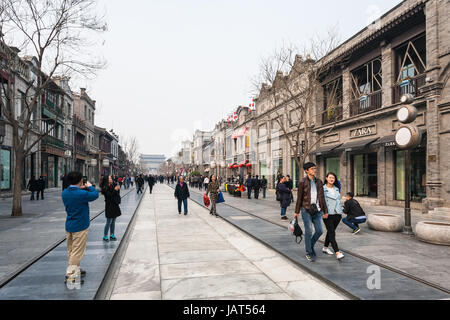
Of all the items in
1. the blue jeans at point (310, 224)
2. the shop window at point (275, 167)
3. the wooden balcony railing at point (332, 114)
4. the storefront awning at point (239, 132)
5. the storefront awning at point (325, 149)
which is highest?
the storefront awning at point (239, 132)

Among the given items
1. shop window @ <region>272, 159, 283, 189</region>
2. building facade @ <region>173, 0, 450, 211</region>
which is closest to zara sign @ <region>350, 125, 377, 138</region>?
building facade @ <region>173, 0, 450, 211</region>

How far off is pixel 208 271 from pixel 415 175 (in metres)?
13.1

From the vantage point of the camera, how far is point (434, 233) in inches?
288

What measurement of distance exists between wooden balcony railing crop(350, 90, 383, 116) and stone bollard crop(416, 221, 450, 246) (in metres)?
11.0

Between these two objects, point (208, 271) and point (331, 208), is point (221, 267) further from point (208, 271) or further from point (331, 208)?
point (331, 208)

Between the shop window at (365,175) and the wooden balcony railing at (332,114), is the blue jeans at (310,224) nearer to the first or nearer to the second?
the shop window at (365,175)

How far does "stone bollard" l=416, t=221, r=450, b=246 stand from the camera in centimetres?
719

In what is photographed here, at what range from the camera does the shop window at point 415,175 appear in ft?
47.0

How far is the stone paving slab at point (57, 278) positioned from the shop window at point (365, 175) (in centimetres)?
1492

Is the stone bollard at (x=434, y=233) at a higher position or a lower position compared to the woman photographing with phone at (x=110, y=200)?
lower

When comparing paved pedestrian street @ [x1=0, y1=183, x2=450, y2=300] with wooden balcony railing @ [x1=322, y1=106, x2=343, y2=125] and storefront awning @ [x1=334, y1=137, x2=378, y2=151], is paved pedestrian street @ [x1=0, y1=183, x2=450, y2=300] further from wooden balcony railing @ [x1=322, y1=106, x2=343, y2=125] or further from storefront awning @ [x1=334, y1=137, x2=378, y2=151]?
wooden balcony railing @ [x1=322, y1=106, x2=343, y2=125]

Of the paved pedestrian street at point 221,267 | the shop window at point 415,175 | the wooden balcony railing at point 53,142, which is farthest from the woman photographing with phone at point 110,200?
the wooden balcony railing at point 53,142

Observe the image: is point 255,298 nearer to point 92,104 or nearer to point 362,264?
point 362,264
